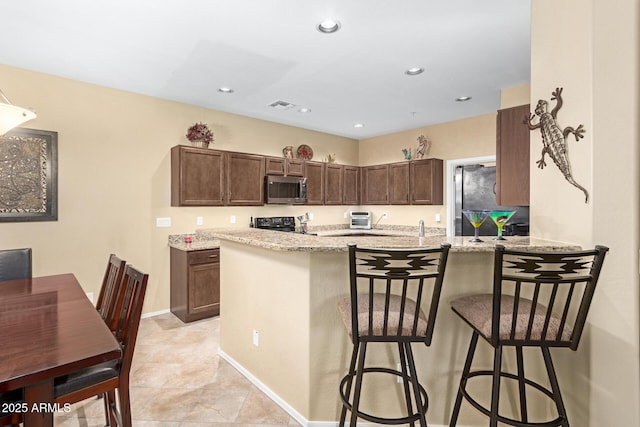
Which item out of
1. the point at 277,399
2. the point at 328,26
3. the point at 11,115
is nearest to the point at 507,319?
the point at 277,399

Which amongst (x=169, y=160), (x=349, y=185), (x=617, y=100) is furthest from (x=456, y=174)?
(x=169, y=160)

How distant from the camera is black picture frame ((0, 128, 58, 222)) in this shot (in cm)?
307

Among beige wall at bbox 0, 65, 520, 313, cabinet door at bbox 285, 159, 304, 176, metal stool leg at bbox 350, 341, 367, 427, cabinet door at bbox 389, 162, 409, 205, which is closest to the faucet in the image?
cabinet door at bbox 285, 159, 304, 176

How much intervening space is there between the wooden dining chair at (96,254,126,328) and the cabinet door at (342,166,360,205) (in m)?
4.20

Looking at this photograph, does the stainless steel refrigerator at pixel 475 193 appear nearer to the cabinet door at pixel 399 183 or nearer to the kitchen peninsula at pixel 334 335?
the cabinet door at pixel 399 183

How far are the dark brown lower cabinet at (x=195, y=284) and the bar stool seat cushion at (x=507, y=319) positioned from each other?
2.96 m

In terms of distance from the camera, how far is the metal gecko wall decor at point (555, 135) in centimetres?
174

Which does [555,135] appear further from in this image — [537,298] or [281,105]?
[281,105]

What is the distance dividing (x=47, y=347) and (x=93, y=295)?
277 centimetres

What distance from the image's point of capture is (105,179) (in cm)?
367

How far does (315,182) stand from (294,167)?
1.68 ft

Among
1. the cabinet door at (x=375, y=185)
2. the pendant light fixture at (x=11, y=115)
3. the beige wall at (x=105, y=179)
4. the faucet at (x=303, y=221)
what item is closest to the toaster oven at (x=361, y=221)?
the cabinet door at (x=375, y=185)

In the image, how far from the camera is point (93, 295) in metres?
3.60

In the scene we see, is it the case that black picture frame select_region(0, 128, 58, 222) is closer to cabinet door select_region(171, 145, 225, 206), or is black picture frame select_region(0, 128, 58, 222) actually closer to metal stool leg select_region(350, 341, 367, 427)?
cabinet door select_region(171, 145, 225, 206)
